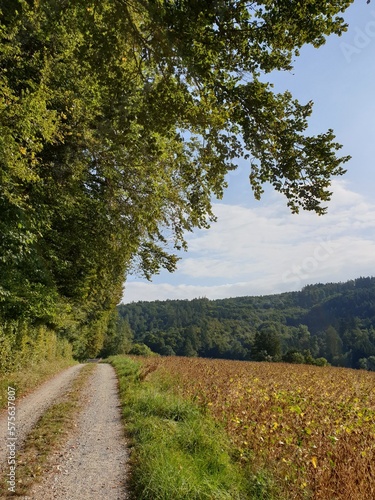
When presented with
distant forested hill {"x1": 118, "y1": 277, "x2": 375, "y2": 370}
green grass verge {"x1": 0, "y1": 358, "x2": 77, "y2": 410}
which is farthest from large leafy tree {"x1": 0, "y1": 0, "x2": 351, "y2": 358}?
distant forested hill {"x1": 118, "y1": 277, "x2": 375, "y2": 370}

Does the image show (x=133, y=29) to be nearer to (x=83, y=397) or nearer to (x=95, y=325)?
(x=83, y=397)

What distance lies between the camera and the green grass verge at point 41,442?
5094 mm

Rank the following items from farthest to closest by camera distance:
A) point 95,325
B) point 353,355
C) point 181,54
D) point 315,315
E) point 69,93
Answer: point 315,315 < point 353,355 < point 95,325 < point 69,93 < point 181,54

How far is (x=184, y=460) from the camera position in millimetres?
5328

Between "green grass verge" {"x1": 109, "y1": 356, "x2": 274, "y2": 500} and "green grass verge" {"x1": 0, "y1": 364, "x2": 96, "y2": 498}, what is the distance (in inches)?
57.6

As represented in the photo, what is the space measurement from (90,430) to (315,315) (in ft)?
678

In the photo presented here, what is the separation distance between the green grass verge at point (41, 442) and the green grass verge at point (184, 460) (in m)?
1.46

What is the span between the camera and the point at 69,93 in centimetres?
1002

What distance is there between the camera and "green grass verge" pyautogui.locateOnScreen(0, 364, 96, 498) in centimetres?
509

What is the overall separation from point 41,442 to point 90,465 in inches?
62.7

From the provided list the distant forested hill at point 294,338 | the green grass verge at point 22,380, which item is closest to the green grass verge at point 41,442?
the green grass verge at point 22,380

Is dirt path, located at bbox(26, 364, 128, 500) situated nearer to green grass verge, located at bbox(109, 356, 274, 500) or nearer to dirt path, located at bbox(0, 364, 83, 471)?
green grass verge, located at bbox(109, 356, 274, 500)

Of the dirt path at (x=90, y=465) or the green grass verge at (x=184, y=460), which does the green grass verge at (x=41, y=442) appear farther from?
the green grass verge at (x=184, y=460)

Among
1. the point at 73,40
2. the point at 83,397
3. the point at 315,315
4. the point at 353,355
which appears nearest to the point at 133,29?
the point at 73,40
